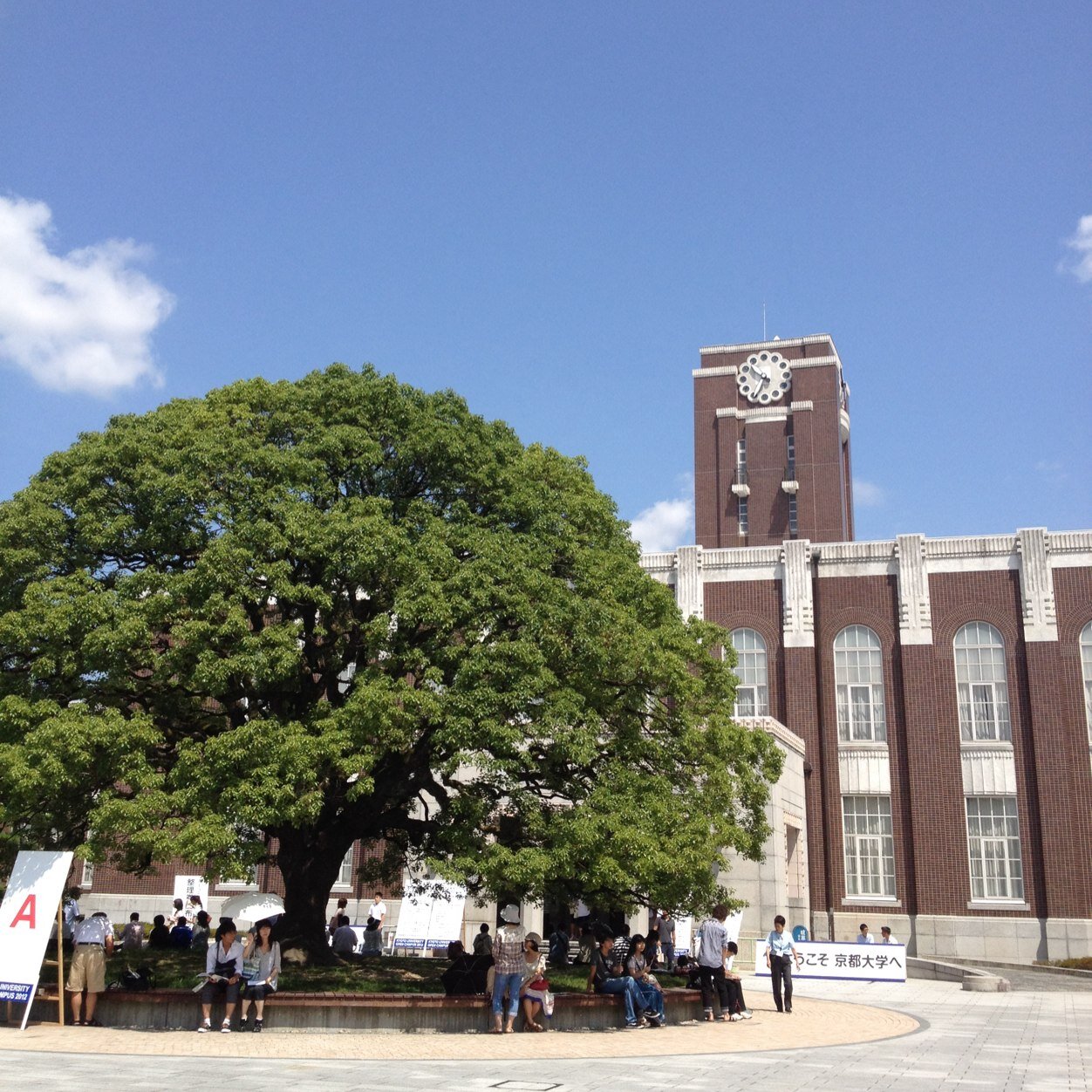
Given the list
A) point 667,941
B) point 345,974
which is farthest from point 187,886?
point 345,974

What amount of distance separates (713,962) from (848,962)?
35.7 ft

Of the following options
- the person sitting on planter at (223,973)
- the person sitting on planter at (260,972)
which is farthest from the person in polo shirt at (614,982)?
the person sitting on planter at (223,973)

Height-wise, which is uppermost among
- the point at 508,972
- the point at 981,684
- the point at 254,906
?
the point at 981,684

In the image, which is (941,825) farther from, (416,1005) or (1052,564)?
(416,1005)

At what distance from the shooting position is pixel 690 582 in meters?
37.2

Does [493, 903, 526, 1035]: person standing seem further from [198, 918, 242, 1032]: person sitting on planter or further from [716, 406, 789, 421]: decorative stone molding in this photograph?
[716, 406, 789, 421]: decorative stone molding

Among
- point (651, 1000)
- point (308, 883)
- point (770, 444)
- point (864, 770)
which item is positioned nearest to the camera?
point (651, 1000)

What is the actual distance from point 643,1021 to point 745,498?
1695 inches

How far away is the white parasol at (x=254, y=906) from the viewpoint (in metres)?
14.4

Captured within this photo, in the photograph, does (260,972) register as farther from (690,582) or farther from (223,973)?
(690,582)

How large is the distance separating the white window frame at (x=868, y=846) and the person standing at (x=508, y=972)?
21901mm

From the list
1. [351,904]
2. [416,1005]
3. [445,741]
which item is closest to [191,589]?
[445,741]

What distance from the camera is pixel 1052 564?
111 feet

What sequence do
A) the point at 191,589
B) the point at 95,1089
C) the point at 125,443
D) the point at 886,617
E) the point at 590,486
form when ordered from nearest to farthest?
the point at 95,1089 < the point at 191,589 < the point at 125,443 < the point at 590,486 < the point at 886,617
